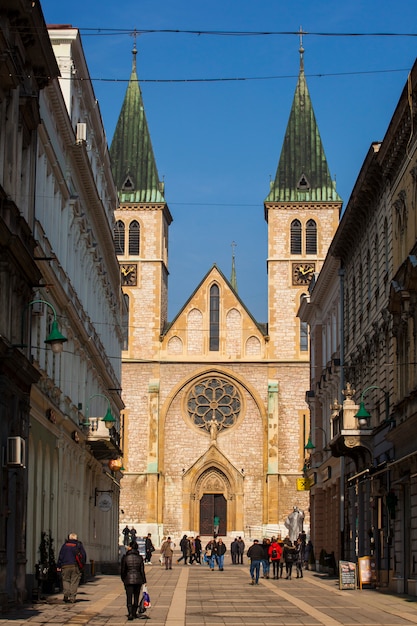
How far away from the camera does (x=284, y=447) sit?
74.8 m

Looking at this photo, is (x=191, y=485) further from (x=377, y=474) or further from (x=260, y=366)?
(x=377, y=474)

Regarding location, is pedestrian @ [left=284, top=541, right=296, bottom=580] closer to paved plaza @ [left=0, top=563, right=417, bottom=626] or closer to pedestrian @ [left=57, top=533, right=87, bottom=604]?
paved plaza @ [left=0, top=563, right=417, bottom=626]

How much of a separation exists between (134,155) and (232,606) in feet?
199

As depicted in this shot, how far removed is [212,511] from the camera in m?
75.8

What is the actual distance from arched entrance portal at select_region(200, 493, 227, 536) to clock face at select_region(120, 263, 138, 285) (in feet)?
48.6

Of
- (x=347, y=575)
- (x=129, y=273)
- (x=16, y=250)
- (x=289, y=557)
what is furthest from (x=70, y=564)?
(x=129, y=273)

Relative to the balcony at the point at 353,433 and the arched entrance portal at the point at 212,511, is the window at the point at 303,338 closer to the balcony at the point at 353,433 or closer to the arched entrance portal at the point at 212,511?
the arched entrance portal at the point at 212,511

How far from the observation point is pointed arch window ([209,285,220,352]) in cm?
7781

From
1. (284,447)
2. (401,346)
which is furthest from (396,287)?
(284,447)

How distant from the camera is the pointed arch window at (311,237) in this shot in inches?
3142

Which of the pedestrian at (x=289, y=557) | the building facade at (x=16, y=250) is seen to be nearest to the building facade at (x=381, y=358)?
the pedestrian at (x=289, y=557)

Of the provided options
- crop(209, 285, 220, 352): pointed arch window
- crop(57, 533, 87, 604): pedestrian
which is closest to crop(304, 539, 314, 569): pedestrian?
crop(209, 285, 220, 352): pointed arch window

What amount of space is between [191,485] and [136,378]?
24.8 feet

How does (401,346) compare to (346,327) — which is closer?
(401,346)
